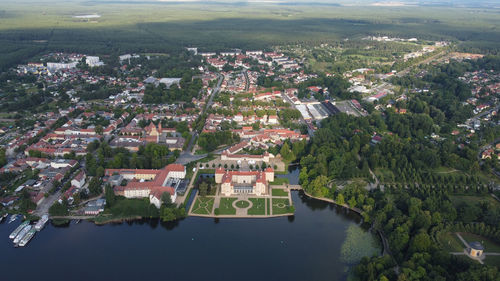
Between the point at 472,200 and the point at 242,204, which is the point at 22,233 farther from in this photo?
the point at 472,200

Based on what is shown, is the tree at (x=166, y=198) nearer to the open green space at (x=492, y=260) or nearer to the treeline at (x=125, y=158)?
the treeline at (x=125, y=158)

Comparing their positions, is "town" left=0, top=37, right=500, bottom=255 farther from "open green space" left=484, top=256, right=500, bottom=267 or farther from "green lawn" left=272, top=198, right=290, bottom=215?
"open green space" left=484, top=256, right=500, bottom=267

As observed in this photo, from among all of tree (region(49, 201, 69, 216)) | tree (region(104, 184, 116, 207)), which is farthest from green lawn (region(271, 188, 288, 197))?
tree (region(49, 201, 69, 216))

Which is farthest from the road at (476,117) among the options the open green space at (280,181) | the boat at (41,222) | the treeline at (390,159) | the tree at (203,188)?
the boat at (41,222)

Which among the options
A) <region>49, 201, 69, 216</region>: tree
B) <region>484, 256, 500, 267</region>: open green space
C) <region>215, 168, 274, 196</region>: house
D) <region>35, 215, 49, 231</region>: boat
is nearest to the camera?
<region>484, 256, 500, 267</region>: open green space

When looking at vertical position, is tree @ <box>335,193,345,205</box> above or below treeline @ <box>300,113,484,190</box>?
below

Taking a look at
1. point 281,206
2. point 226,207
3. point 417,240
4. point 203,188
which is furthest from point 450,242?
point 203,188

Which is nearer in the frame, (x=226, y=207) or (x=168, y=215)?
(x=168, y=215)
